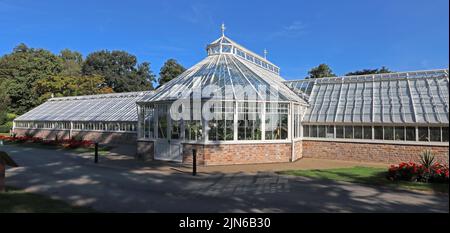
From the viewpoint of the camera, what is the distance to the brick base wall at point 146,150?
1828 centimetres

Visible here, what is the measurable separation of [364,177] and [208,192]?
6.79m

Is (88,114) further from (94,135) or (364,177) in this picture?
(364,177)

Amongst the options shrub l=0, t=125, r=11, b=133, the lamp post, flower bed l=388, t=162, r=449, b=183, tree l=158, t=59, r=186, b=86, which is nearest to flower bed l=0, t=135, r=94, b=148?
shrub l=0, t=125, r=11, b=133

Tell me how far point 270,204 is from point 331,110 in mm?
Result: 13189

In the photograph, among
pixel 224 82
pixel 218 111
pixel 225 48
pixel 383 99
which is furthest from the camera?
pixel 225 48

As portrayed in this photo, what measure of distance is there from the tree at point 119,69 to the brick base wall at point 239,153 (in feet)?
172

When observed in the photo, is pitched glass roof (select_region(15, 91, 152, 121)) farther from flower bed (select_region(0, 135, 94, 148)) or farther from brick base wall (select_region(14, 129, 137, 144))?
flower bed (select_region(0, 135, 94, 148))

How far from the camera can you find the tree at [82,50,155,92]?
216 feet

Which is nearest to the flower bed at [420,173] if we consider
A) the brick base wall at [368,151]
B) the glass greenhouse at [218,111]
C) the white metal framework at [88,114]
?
the brick base wall at [368,151]

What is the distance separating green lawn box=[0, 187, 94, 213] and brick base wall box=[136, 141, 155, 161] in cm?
904

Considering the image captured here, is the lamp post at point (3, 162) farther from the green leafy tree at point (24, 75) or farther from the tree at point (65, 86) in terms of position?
the green leafy tree at point (24, 75)

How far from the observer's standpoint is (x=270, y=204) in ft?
28.7

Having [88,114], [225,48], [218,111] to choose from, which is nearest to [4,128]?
[88,114]

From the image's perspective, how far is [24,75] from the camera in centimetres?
5375
